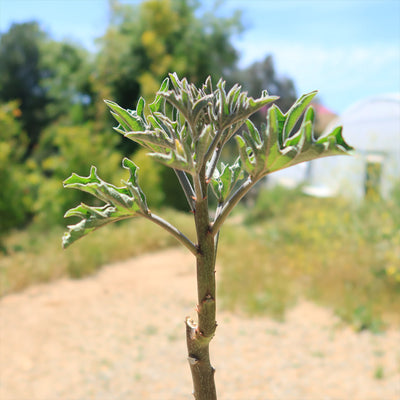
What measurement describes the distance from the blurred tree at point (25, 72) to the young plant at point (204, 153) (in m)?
14.3

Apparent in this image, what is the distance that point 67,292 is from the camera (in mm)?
4500

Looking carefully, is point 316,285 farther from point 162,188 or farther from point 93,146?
point 162,188

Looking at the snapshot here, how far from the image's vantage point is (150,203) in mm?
8391

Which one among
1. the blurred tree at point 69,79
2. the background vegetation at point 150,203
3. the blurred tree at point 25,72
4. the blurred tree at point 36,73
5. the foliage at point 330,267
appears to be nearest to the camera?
the foliage at point 330,267

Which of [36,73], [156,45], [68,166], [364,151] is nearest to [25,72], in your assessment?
[36,73]

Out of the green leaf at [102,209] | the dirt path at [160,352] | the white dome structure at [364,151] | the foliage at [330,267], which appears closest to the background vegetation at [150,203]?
the foliage at [330,267]

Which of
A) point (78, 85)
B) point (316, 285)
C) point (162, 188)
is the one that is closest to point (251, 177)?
point (316, 285)

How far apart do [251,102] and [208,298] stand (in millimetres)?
350

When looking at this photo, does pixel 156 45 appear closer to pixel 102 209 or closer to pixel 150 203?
pixel 150 203

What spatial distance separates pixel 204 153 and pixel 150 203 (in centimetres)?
780

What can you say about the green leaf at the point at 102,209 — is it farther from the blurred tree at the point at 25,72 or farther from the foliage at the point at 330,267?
the blurred tree at the point at 25,72

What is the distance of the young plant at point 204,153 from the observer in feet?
Answer: 2.07

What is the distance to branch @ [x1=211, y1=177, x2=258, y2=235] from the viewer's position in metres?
0.70

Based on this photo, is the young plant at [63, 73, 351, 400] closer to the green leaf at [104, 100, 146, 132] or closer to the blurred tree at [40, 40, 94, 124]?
the green leaf at [104, 100, 146, 132]
